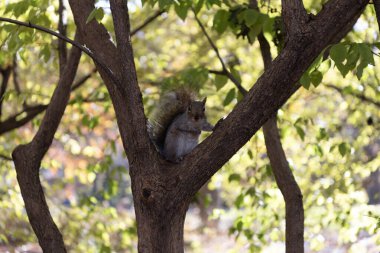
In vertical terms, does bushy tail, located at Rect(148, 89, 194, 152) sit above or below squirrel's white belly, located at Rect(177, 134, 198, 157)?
above

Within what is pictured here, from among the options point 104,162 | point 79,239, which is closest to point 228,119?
point 104,162

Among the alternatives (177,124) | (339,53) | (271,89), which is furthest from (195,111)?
(339,53)

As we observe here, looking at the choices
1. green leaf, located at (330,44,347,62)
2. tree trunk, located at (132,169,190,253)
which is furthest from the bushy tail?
green leaf, located at (330,44,347,62)

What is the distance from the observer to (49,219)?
3223 millimetres

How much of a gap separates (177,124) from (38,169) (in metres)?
0.86

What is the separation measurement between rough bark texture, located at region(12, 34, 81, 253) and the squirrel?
578 mm

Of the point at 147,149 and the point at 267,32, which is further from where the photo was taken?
the point at 267,32

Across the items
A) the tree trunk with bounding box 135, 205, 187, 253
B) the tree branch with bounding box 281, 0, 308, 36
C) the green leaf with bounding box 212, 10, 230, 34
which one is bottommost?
the tree trunk with bounding box 135, 205, 187, 253

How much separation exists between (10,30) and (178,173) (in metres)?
1.39

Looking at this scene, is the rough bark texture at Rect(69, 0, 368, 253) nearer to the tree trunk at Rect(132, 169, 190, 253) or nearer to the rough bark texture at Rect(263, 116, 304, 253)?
the tree trunk at Rect(132, 169, 190, 253)

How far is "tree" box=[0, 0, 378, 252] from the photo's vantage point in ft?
8.25

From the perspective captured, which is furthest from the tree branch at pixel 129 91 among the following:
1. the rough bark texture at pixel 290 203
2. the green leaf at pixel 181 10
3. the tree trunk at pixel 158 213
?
the rough bark texture at pixel 290 203

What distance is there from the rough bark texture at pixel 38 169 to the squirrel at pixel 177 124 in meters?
0.58

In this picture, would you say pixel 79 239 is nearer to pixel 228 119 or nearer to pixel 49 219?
pixel 49 219
